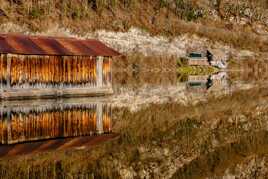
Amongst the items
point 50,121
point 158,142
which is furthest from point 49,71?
point 158,142

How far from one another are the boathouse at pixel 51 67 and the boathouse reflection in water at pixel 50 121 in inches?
139

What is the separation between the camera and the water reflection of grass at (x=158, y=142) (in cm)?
2050

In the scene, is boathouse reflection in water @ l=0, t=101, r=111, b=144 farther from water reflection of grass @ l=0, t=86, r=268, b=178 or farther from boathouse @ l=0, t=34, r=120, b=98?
boathouse @ l=0, t=34, r=120, b=98

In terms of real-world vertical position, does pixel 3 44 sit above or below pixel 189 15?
below

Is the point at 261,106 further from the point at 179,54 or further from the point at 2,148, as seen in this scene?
the point at 179,54

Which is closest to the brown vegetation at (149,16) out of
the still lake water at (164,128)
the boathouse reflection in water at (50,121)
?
the still lake water at (164,128)

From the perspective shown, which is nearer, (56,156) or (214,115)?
(56,156)

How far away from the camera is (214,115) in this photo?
118 feet

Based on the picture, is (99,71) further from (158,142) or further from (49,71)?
(158,142)

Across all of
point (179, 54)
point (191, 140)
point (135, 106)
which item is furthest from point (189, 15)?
point (191, 140)

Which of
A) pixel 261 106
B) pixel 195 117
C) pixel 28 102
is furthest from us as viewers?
pixel 261 106

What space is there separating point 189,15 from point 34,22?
3141 cm

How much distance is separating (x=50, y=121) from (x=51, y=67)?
43.0ft

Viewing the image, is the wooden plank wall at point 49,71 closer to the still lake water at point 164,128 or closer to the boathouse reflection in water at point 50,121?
the still lake water at point 164,128
